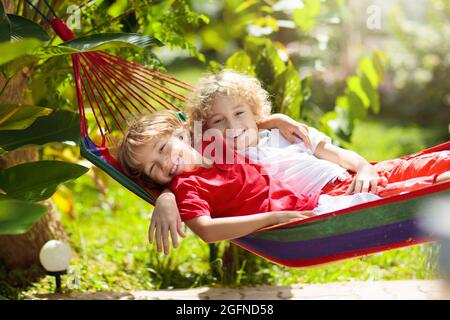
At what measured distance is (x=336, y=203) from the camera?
7.16ft

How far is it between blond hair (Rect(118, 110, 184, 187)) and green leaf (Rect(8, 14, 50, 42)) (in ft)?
1.27

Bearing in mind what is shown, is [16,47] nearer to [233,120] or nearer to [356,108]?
[233,120]

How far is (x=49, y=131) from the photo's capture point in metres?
2.40

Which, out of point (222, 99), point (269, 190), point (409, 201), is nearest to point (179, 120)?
point (222, 99)

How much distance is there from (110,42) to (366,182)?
0.87 m

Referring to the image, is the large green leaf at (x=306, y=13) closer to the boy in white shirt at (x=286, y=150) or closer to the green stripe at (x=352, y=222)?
the boy in white shirt at (x=286, y=150)

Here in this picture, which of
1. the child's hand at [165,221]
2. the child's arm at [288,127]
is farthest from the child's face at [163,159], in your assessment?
the child's arm at [288,127]

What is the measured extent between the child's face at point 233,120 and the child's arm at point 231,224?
0.39m

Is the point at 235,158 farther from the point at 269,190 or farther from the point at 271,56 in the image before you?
the point at 271,56

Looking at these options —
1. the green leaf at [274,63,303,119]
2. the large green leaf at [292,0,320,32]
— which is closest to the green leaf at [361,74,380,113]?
the large green leaf at [292,0,320,32]

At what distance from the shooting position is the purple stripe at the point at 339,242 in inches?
78.5

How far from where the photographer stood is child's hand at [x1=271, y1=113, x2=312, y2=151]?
246cm

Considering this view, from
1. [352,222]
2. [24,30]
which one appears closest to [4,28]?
[24,30]

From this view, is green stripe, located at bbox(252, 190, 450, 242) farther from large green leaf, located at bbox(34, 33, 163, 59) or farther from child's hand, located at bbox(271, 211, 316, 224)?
large green leaf, located at bbox(34, 33, 163, 59)
